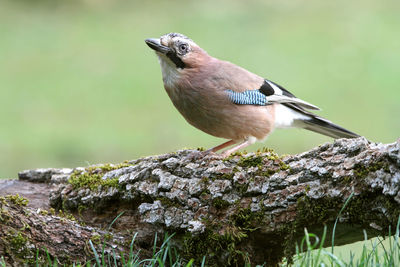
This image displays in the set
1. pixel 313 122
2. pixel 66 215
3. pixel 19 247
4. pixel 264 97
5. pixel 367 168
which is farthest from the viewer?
pixel 313 122

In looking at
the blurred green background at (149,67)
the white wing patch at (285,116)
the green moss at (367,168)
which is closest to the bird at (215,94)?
the white wing patch at (285,116)

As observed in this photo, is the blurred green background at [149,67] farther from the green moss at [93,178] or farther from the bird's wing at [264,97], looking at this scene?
the green moss at [93,178]

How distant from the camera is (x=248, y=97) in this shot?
5.78 meters

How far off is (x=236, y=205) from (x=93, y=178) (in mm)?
1393

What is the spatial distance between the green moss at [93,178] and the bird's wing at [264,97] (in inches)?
45.6

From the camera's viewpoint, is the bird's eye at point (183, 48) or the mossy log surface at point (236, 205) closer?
the mossy log surface at point (236, 205)

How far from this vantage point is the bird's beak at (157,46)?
215 inches

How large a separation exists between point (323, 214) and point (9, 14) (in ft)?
49.3

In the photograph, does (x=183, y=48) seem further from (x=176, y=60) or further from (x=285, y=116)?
(x=285, y=116)

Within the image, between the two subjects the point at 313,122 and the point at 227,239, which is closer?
the point at 227,239

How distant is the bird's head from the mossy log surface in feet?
3.67

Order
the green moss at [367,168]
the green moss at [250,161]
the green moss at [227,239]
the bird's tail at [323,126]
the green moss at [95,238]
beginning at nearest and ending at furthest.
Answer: the green moss at [367,168] < the green moss at [227,239] < the green moss at [95,238] < the green moss at [250,161] < the bird's tail at [323,126]

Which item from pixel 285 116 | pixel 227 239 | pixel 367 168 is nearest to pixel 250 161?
pixel 227 239

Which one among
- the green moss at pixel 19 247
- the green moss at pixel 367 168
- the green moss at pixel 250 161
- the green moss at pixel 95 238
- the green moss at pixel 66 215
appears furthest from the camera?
the green moss at pixel 66 215
